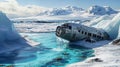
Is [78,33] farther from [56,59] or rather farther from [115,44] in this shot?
[56,59]

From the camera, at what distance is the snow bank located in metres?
37.1

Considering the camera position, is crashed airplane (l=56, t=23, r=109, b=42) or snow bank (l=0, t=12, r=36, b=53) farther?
crashed airplane (l=56, t=23, r=109, b=42)

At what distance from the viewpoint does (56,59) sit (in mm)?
31594

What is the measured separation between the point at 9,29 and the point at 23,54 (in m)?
9.04

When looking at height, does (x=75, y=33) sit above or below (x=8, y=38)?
below

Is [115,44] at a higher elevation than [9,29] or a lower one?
lower

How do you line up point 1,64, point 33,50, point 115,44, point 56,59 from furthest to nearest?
point 115,44
point 33,50
point 56,59
point 1,64

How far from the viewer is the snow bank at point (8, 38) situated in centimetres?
3709

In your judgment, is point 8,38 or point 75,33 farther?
point 75,33

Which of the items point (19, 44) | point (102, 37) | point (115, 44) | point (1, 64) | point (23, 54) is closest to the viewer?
point (1, 64)

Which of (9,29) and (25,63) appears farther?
(9,29)

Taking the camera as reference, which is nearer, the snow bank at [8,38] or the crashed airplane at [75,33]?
the snow bank at [8,38]

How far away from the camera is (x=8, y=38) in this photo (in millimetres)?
40000

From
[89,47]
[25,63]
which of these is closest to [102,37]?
[89,47]
